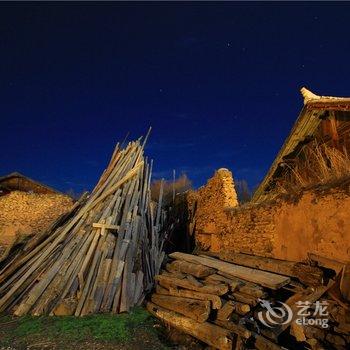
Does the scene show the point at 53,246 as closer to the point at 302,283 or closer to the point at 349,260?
the point at 302,283

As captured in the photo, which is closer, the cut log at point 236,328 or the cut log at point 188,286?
the cut log at point 236,328

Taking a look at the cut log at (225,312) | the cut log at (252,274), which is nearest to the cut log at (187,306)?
the cut log at (225,312)

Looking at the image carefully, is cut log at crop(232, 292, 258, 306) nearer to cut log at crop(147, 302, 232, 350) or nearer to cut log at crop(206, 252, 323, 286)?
cut log at crop(147, 302, 232, 350)

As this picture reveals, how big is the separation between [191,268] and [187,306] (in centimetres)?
101

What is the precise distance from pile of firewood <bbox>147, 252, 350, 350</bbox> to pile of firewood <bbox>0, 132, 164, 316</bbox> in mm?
759

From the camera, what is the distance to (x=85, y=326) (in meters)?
4.68

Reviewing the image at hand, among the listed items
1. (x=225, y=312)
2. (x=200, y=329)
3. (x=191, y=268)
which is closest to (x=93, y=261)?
(x=191, y=268)

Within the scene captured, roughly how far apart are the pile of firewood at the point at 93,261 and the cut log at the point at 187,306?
0.63 m

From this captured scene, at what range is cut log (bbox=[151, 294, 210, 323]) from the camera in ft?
14.4

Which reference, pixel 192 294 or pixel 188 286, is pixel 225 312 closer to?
pixel 192 294

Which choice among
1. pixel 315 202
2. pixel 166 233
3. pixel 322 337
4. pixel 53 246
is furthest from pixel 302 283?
pixel 166 233

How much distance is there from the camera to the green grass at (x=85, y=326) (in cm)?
441

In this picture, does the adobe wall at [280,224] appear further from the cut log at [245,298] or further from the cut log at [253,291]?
the cut log at [245,298]

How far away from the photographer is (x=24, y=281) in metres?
5.79
